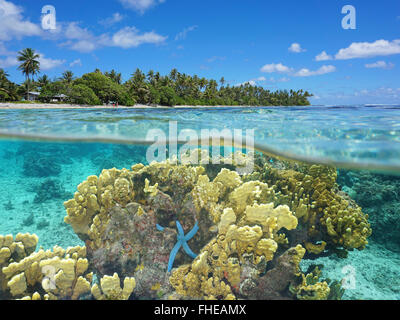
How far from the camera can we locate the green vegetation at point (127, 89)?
40.0 metres

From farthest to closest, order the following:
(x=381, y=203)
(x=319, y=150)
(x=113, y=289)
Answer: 1. (x=381, y=203)
2. (x=319, y=150)
3. (x=113, y=289)

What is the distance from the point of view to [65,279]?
18.9ft

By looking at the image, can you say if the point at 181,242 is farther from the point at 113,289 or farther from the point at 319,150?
the point at 319,150

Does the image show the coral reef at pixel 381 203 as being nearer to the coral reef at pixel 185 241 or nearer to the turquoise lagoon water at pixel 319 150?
the turquoise lagoon water at pixel 319 150

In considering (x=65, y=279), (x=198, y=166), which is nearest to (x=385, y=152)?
(x=198, y=166)

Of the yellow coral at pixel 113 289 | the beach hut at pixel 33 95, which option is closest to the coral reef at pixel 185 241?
the yellow coral at pixel 113 289

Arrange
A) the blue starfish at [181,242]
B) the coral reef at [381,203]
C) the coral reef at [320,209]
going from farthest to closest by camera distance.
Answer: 1. the coral reef at [381,203]
2. the coral reef at [320,209]
3. the blue starfish at [181,242]

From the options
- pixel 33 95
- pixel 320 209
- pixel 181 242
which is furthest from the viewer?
pixel 33 95

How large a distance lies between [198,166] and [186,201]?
128 centimetres

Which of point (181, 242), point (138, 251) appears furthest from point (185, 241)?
point (138, 251)

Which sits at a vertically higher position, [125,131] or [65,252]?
[125,131]

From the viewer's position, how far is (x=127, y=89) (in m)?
56.7

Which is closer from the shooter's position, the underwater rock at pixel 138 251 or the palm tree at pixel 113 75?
the underwater rock at pixel 138 251
